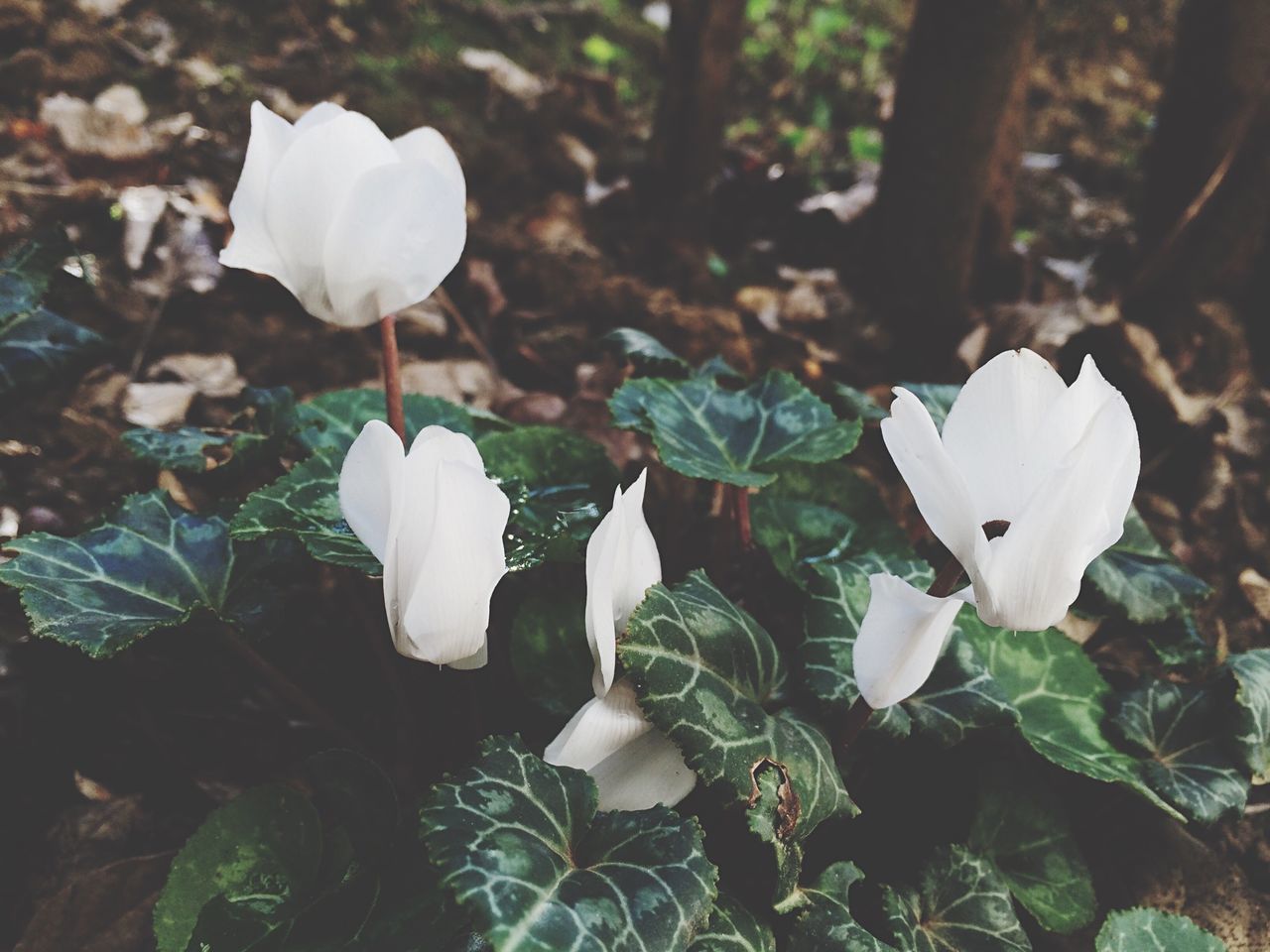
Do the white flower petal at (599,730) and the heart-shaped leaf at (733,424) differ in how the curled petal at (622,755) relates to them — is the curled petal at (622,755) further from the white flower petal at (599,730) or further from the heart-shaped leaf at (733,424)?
the heart-shaped leaf at (733,424)

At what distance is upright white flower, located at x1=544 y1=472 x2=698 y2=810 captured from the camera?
862mm

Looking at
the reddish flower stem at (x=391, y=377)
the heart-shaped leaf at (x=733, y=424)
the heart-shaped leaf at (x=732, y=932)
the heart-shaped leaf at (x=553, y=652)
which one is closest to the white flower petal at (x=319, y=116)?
the reddish flower stem at (x=391, y=377)

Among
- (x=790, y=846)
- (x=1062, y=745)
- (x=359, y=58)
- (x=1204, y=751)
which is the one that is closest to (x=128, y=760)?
(x=790, y=846)

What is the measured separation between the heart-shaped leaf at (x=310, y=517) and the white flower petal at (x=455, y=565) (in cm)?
15

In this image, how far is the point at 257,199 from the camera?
3.19ft


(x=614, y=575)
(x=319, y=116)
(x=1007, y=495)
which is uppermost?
(x=319, y=116)

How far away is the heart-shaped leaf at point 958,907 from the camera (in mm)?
1034

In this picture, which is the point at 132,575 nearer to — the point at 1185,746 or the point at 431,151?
the point at 431,151

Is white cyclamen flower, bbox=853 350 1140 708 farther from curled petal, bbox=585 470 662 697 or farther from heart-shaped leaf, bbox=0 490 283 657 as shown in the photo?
heart-shaped leaf, bbox=0 490 283 657

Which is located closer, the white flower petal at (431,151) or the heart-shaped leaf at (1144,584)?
the white flower petal at (431,151)

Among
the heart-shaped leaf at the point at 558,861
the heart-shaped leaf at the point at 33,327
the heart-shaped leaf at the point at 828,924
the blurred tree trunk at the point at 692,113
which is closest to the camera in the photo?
the heart-shaped leaf at the point at 558,861

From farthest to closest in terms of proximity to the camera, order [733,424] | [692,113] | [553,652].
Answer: [692,113] < [733,424] < [553,652]

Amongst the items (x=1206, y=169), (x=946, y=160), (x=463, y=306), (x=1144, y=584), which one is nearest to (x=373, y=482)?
(x=1144, y=584)

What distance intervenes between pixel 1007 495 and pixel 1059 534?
82mm
